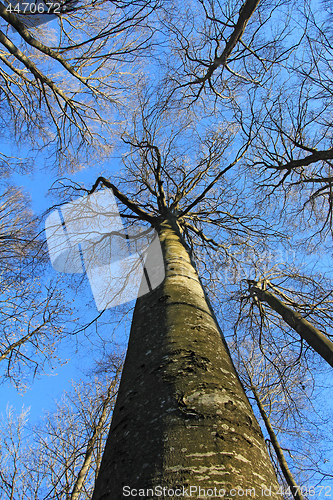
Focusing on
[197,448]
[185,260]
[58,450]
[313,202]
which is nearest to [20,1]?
[185,260]

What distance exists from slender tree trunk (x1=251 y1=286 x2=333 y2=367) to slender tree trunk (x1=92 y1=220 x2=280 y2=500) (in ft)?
6.53

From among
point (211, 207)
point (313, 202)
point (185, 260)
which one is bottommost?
Answer: point (185, 260)

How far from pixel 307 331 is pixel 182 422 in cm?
280

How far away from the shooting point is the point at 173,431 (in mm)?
888

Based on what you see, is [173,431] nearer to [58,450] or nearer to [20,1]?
[20,1]

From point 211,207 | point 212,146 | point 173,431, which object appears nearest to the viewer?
point 173,431

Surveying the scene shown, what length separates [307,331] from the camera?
126 inches

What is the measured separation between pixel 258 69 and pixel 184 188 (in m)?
2.07

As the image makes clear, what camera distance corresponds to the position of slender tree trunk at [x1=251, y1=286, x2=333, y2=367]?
290 centimetres
